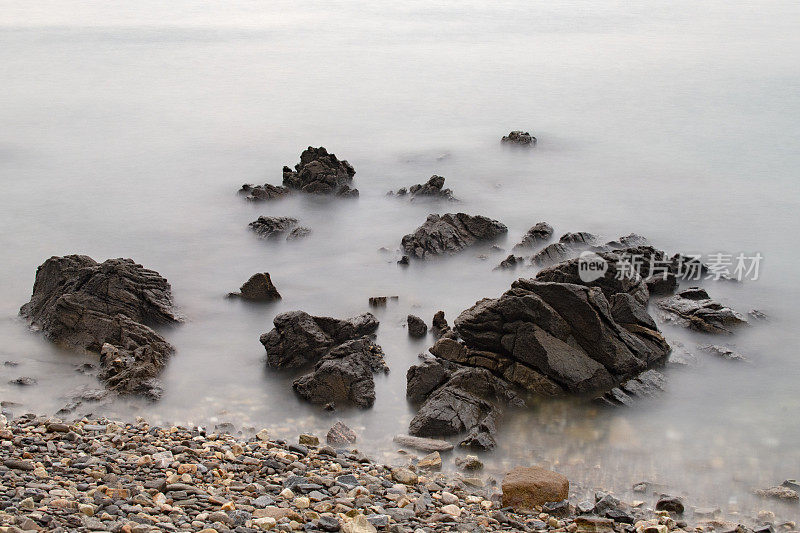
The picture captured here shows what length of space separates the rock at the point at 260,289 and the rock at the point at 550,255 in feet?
15.8

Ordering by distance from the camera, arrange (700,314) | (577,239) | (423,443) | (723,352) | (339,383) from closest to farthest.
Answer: (423,443), (339,383), (723,352), (700,314), (577,239)

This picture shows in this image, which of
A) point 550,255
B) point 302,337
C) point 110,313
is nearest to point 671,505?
point 302,337

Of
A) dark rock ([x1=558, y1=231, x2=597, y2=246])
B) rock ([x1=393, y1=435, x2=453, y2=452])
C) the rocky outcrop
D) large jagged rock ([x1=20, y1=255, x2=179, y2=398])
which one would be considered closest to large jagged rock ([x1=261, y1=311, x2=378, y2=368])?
large jagged rock ([x1=20, y1=255, x2=179, y2=398])

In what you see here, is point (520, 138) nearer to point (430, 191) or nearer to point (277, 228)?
point (430, 191)

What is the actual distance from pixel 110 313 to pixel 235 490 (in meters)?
5.88

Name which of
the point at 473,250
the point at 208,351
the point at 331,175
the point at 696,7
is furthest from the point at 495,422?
the point at 696,7

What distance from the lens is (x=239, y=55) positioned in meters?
39.4

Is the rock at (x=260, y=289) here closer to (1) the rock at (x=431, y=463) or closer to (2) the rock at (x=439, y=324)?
(2) the rock at (x=439, y=324)

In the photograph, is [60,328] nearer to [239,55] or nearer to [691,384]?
[691,384]

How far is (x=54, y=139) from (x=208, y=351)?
608 inches

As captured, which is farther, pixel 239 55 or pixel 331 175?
pixel 239 55

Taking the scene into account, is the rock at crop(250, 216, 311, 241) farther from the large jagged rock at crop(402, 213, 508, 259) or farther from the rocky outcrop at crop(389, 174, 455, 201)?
the rocky outcrop at crop(389, 174, 455, 201)

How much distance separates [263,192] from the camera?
20766mm

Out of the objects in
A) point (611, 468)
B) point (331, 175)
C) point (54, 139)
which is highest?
point (54, 139)
